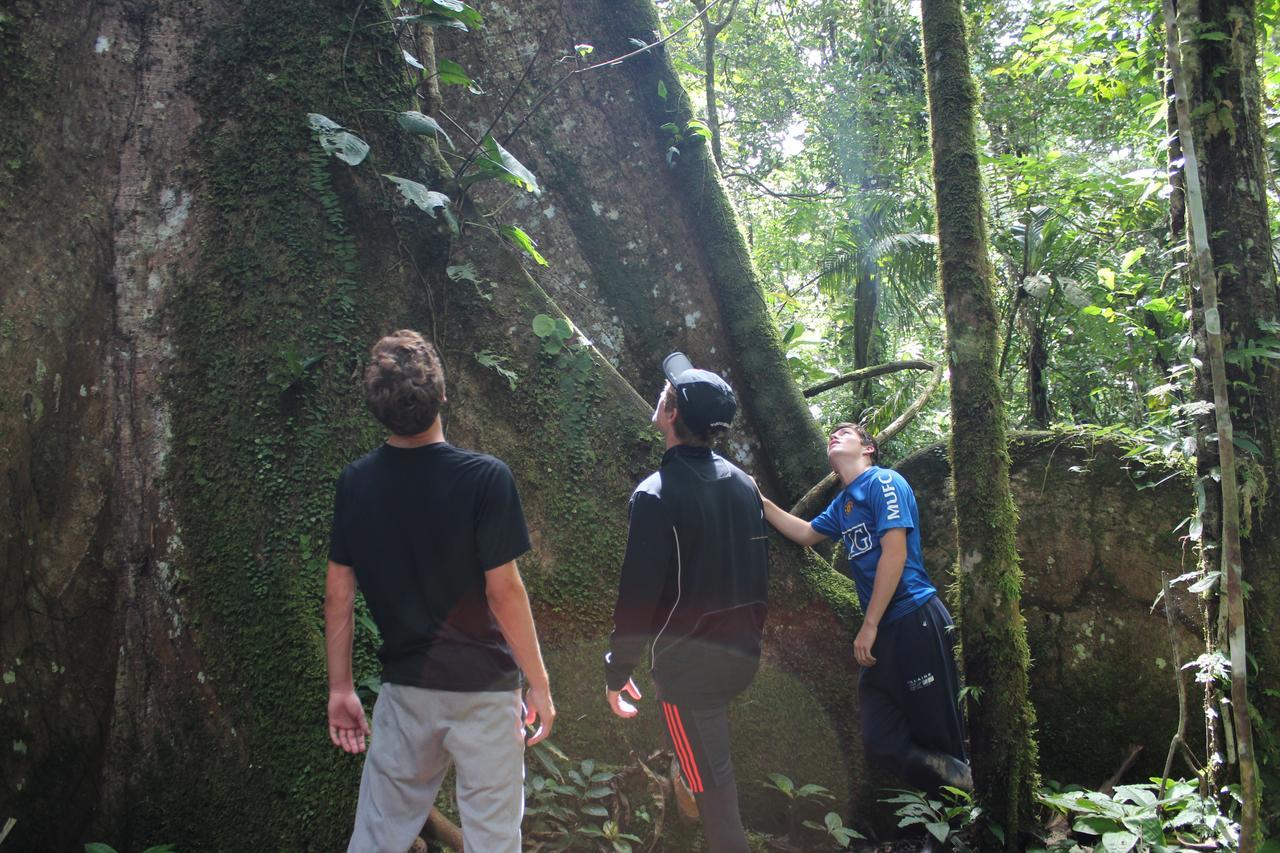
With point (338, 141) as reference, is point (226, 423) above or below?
below

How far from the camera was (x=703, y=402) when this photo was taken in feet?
10.3

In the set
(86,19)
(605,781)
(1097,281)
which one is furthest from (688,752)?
(1097,281)

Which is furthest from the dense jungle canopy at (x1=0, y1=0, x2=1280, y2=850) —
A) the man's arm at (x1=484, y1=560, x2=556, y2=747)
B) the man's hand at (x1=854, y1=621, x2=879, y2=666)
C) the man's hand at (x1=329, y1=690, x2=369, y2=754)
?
the man's arm at (x1=484, y1=560, x2=556, y2=747)

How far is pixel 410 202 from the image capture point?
3.75 metres

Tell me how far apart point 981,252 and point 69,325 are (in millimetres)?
3682

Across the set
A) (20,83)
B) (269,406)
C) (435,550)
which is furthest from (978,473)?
(20,83)

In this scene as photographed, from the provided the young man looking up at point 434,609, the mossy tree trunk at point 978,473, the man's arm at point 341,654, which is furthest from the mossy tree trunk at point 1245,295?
the man's arm at point 341,654

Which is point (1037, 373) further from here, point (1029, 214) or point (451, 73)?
point (451, 73)

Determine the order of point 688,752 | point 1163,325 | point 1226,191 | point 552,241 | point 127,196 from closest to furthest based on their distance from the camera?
point 688,752, point 1226,191, point 127,196, point 552,241, point 1163,325

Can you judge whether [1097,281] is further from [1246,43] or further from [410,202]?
[410,202]

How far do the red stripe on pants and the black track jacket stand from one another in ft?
0.19

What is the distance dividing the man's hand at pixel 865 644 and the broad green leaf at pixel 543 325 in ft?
6.26

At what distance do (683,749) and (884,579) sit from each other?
124 centimetres

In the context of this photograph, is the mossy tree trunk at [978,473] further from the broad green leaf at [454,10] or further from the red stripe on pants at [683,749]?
the broad green leaf at [454,10]
